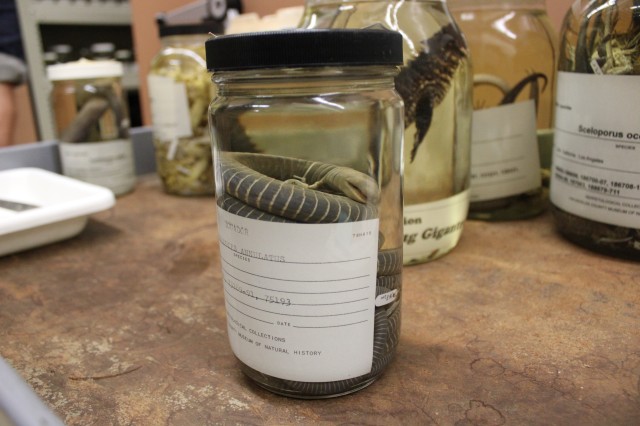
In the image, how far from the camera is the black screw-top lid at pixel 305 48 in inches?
9.7

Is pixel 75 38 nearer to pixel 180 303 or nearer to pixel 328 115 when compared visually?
pixel 180 303

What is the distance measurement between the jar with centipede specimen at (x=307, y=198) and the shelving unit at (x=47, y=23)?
5.69 feet

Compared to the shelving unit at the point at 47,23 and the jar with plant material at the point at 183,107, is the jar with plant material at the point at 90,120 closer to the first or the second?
the jar with plant material at the point at 183,107

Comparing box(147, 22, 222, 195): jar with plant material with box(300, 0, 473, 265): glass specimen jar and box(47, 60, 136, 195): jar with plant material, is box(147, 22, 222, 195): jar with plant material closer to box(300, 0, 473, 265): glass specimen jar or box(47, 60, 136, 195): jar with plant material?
box(47, 60, 136, 195): jar with plant material

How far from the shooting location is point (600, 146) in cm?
45

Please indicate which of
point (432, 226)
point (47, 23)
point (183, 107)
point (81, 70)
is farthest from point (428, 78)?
point (47, 23)

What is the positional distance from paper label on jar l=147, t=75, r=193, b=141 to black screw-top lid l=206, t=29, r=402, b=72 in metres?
0.48

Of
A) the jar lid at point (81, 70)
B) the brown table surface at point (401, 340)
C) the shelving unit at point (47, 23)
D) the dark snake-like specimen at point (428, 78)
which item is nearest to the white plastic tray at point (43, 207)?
the brown table surface at point (401, 340)

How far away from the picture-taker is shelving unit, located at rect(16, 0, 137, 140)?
1.84m

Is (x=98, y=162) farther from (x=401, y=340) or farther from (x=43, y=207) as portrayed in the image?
(x=401, y=340)

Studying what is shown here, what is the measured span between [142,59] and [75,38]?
825 millimetres

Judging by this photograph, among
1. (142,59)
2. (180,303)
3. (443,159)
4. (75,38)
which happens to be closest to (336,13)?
(443,159)

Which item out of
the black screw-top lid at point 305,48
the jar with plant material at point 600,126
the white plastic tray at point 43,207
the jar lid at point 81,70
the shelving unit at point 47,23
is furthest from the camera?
the shelving unit at point 47,23

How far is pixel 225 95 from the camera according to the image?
30cm
